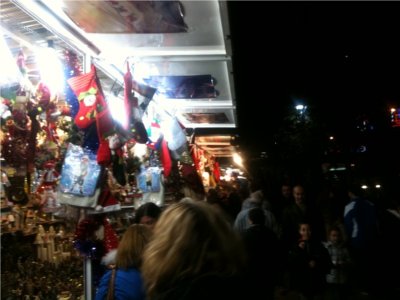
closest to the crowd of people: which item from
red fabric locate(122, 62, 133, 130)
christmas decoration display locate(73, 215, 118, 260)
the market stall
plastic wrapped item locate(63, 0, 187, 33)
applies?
christmas decoration display locate(73, 215, 118, 260)

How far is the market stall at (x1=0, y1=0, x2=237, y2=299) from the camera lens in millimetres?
4023

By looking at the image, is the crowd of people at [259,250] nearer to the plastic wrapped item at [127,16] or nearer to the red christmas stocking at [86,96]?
the red christmas stocking at [86,96]

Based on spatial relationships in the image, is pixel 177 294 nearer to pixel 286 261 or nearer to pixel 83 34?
pixel 83 34

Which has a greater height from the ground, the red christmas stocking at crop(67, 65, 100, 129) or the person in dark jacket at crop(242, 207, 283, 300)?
the red christmas stocking at crop(67, 65, 100, 129)

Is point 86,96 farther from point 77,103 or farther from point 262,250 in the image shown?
point 262,250

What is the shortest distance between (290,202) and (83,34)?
238 inches

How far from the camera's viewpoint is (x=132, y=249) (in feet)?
10.4

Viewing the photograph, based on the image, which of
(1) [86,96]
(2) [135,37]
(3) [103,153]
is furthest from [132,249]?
(2) [135,37]

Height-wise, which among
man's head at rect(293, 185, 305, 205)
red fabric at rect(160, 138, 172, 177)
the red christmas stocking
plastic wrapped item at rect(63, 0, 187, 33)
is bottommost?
man's head at rect(293, 185, 305, 205)

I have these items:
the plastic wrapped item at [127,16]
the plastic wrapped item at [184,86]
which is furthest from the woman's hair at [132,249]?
the plastic wrapped item at [184,86]

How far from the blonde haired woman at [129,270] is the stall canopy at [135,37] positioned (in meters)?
2.04

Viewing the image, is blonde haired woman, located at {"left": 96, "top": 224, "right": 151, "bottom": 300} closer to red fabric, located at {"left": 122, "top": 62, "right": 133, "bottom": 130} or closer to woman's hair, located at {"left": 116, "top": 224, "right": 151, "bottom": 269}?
woman's hair, located at {"left": 116, "top": 224, "right": 151, "bottom": 269}

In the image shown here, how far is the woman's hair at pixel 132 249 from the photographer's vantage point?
315 cm

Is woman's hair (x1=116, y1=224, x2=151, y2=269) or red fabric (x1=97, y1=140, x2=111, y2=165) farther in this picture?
red fabric (x1=97, y1=140, x2=111, y2=165)
